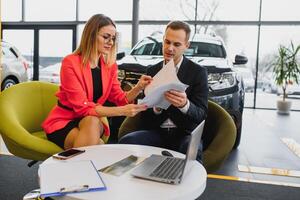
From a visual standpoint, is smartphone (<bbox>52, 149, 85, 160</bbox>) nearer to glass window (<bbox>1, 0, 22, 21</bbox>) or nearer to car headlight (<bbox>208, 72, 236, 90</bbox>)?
car headlight (<bbox>208, 72, 236, 90</bbox>)

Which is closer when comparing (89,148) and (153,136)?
(89,148)

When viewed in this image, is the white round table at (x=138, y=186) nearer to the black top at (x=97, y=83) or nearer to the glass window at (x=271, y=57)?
the black top at (x=97, y=83)

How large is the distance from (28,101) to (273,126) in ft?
13.2

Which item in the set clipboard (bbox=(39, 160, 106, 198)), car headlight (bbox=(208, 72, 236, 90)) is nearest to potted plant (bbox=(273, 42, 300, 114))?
car headlight (bbox=(208, 72, 236, 90))

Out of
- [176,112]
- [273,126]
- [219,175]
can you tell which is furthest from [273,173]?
[273,126]

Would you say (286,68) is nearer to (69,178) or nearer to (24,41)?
(69,178)

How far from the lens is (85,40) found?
194cm

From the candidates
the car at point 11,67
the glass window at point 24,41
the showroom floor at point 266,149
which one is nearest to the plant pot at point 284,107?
the showroom floor at point 266,149

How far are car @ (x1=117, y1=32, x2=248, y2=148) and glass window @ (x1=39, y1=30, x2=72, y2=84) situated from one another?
5.01 metres

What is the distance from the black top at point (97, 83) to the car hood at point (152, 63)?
119cm

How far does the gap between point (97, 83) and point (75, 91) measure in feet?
0.60

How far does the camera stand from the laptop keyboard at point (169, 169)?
1.23 m

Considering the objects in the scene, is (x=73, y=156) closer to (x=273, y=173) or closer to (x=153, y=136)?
(x=153, y=136)

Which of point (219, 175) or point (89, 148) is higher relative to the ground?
point (89, 148)
